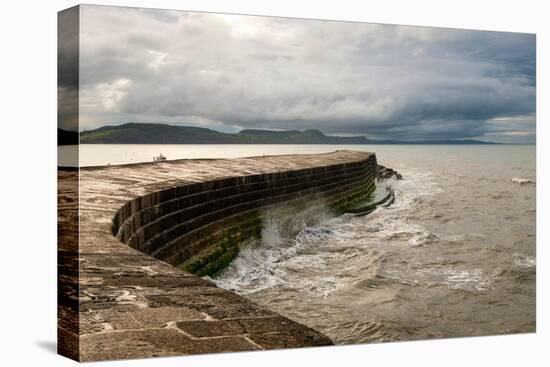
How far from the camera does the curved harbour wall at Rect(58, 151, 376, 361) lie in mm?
4785

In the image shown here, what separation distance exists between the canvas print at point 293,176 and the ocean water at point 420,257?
2 cm

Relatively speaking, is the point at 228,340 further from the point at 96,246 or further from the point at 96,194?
the point at 96,194

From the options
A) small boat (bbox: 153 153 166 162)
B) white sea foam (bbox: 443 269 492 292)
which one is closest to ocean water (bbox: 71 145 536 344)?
white sea foam (bbox: 443 269 492 292)

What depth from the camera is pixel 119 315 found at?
493cm

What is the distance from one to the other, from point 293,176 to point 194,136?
1740mm

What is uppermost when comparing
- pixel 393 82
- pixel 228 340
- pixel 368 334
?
pixel 393 82

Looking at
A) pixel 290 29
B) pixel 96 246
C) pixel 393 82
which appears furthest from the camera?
pixel 393 82

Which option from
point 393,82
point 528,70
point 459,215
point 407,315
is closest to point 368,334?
A: point 407,315

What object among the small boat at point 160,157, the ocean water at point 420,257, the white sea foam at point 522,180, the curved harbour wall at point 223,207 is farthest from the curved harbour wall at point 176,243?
the white sea foam at point 522,180

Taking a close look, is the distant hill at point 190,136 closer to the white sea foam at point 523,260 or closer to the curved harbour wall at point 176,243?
the curved harbour wall at point 176,243

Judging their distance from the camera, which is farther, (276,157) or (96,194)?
(276,157)

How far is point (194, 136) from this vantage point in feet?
21.4

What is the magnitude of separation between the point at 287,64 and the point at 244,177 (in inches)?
57.1

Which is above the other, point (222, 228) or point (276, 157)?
point (276, 157)
